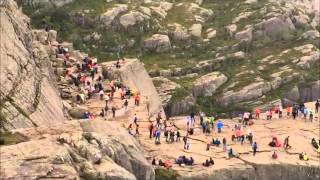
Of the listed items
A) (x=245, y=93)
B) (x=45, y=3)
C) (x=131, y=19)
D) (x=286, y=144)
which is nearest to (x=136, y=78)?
(x=286, y=144)

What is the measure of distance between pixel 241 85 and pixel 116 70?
59191mm

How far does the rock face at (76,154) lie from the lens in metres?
50.6

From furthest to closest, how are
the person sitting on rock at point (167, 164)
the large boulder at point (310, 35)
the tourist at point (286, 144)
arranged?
the large boulder at point (310, 35) → the tourist at point (286, 144) → the person sitting on rock at point (167, 164)

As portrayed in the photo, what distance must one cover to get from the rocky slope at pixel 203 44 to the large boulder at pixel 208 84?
0.70m

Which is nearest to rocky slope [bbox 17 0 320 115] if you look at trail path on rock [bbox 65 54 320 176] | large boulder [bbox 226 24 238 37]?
large boulder [bbox 226 24 238 37]

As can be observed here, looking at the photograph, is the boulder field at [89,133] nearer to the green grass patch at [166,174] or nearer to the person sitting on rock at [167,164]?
the person sitting on rock at [167,164]

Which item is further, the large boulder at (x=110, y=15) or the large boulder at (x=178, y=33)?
the large boulder at (x=178, y=33)

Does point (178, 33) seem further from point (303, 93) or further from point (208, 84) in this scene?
point (303, 93)

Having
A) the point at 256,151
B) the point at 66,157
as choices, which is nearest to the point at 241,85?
the point at 256,151

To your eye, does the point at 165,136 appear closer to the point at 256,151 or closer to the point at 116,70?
the point at 256,151

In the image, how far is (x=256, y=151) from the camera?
92.3m

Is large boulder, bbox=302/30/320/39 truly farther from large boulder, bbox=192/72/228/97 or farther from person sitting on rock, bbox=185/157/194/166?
person sitting on rock, bbox=185/157/194/166

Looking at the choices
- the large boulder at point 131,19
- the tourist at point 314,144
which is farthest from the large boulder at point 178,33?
the tourist at point 314,144

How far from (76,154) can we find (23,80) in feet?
87.5
